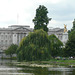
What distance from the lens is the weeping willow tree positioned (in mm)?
77688

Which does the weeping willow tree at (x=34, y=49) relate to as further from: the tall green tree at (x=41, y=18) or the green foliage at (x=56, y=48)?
the tall green tree at (x=41, y=18)

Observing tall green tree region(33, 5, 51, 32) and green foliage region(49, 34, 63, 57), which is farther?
tall green tree region(33, 5, 51, 32)

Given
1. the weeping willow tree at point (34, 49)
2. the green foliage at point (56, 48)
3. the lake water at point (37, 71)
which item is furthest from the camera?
the green foliage at point (56, 48)

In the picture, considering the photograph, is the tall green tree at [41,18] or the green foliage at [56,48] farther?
the tall green tree at [41,18]

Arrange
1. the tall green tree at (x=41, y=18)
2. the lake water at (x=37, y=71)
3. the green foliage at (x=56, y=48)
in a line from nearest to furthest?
1. the lake water at (x=37, y=71)
2. the green foliage at (x=56, y=48)
3. the tall green tree at (x=41, y=18)

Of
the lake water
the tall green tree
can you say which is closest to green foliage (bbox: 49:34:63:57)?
the tall green tree

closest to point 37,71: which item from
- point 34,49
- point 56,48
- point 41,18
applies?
point 34,49

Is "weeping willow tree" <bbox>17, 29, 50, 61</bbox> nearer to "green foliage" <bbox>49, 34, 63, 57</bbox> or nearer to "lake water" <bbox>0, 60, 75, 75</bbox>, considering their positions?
"green foliage" <bbox>49, 34, 63, 57</bbox>

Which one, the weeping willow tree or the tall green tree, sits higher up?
the tall green tree

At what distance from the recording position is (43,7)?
10781 centimetres

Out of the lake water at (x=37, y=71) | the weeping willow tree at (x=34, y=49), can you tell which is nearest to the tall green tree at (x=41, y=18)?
the weeping willow tree at (x=34, y=49)

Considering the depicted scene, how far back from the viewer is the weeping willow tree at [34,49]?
77688 millimetres

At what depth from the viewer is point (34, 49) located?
77500 mm

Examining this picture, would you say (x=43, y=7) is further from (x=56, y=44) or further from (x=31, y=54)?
(x=31, y=54)
